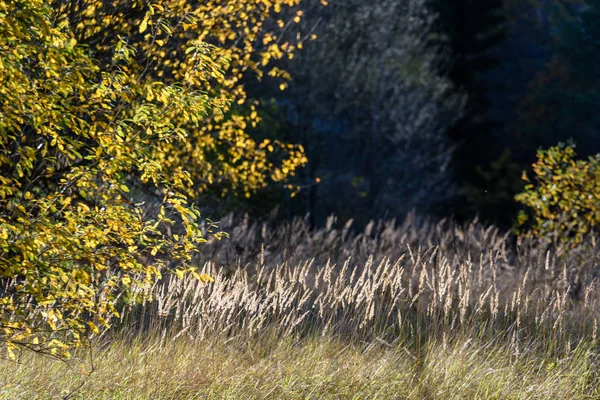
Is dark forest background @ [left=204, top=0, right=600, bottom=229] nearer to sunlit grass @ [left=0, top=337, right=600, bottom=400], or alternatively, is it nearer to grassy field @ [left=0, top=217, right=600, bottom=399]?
grassy field @ [left=0, top=217, right=600, bottom=399]

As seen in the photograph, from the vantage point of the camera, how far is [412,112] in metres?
25.9

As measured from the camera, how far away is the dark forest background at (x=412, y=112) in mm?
22781

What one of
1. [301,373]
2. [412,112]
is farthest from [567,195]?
[412,112]

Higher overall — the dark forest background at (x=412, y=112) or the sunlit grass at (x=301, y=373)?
the dark forest background at (x=412, y=112)

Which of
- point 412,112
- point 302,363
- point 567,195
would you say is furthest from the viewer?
point 412,112

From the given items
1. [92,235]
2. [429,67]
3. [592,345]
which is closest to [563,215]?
[592,345]

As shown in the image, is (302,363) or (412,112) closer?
(302,363)

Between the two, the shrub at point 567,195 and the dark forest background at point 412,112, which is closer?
the shrub at point 567,195

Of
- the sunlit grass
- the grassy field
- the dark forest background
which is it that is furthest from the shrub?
the dark forest background

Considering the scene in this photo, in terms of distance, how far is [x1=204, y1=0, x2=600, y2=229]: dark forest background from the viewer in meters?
22.8

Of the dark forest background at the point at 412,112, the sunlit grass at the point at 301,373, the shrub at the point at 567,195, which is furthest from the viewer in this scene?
the dark forest background at the point at 412,112

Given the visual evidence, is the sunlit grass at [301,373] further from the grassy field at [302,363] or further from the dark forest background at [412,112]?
the dark forest background at [412,112]

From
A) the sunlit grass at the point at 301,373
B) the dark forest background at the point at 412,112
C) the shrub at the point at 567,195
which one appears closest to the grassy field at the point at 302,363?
the sunlit grass at the point at 301,373

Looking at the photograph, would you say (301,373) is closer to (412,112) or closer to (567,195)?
(567,195)
